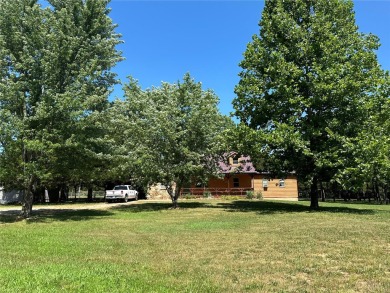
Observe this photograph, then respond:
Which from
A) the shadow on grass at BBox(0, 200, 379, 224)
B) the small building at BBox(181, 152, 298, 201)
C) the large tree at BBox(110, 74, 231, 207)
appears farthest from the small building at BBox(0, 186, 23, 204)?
the large tree at BBox(110, 74, 231, 207)

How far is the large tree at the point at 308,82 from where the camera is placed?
20.5 meters

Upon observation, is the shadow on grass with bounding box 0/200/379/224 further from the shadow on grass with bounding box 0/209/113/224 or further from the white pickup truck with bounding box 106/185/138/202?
the white pickup truck with bounding box 106/185/138/202

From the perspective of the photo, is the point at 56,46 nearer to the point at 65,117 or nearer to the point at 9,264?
the point at 65,117

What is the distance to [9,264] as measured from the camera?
26.6ft

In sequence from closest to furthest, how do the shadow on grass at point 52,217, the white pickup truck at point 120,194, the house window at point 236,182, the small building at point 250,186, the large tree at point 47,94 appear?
1. the large tree at point 47,94
2. the shadow on grass at point 52,217
3. the white pickup truck at point 120,194
4. the small building at point 250,186
5. the house window at point 236,182

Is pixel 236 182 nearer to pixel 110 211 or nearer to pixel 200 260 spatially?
pixel 110 211

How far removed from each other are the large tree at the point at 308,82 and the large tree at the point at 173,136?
2710 millimetres

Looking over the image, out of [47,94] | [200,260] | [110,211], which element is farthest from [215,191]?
[200,260]

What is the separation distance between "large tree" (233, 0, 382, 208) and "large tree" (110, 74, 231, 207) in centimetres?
271

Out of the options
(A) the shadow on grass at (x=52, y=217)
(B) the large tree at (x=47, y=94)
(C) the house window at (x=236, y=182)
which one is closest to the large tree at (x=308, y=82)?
(B) the large tree at (x=47, y=94)

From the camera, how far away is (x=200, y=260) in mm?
8633

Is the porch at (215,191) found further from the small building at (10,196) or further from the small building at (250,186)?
the small building at (10,196)

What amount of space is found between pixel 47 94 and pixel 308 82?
541 inches

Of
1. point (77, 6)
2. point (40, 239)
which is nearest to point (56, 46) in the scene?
point (77, 6)
